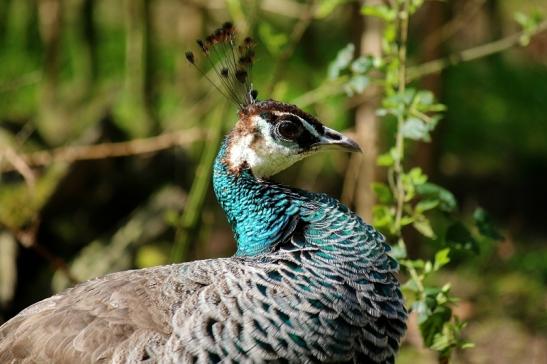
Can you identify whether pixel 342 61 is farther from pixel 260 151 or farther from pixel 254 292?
pixel 254 292

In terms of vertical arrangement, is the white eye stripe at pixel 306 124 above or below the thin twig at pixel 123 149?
above

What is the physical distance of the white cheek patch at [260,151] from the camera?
2.88m

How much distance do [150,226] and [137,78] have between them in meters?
0.98

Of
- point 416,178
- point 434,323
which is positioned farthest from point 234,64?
point 434,323

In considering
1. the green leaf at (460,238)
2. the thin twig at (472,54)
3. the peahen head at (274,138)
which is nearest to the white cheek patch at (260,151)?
the peahen head at (274,138)

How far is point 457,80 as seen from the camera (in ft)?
30.7

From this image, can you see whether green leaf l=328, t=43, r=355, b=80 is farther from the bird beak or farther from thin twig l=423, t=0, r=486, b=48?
thin twig l=423, t=0, r=486, b=48

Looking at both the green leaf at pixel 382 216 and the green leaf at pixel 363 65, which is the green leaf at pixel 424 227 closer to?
the green leaf at pixel 382 216

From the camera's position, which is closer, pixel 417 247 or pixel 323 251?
pixel 323 251

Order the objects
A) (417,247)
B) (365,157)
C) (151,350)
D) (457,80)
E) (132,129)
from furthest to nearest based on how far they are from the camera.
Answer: (457,80)
(132,129)
(417,247)
(365,157)
(151,350)

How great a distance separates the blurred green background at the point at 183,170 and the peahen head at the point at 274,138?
725 millimetres

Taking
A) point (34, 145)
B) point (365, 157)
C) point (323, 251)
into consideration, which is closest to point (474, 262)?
point (365, 157)

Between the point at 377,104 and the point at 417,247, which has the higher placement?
the point at 377,104

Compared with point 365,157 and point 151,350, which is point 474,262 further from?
point 151,350
